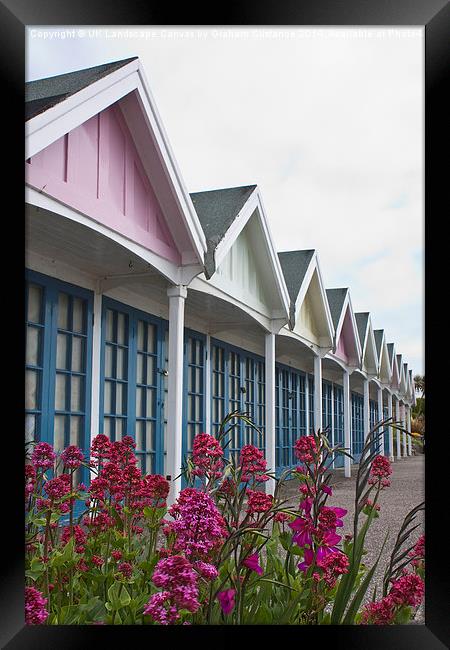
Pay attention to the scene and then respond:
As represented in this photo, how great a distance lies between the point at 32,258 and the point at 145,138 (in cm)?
125

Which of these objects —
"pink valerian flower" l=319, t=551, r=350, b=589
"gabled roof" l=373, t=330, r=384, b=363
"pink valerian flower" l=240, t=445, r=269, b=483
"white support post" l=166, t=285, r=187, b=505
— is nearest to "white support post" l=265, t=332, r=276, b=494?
"white support post" l=166, t=285, r=187, b=505

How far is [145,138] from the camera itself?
5.21 metres

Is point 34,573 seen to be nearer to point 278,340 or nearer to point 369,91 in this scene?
point 369,91

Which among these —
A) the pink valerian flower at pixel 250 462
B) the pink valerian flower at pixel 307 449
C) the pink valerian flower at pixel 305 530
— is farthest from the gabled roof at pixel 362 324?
the pink valerian flower at pixel 305 530

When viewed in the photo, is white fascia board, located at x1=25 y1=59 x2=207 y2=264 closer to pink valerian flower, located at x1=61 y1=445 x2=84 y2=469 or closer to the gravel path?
pink valerian flower, located at x1=61 y1=445 x2=84 y2=469

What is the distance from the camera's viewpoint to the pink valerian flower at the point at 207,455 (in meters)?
2.44

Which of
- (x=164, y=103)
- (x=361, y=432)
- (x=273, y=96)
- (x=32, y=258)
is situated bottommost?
(x=361, y=432)

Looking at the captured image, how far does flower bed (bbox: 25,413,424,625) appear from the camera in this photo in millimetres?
1827

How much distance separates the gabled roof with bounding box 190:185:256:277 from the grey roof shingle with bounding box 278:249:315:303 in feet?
6.75

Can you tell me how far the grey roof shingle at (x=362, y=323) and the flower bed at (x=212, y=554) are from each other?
1137 centimetres

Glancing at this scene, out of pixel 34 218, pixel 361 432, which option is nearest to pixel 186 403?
pixel 34 218

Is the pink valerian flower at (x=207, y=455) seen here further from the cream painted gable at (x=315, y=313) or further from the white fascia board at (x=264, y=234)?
the cream painted gable at (x=315, y=313)

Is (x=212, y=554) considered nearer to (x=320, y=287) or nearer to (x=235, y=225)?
(x=235, y=225)

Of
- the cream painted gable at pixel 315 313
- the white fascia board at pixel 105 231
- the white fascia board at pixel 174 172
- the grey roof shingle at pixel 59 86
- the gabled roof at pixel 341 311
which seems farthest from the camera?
the gabled roof at pixel 341 311
